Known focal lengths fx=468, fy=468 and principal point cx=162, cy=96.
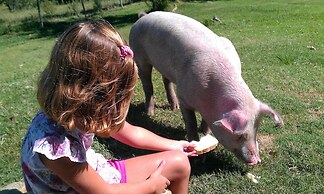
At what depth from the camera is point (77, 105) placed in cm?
241

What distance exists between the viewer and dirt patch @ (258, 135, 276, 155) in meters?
4.82

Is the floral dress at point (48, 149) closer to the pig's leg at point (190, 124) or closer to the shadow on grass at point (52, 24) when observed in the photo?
the pig's leg at point (190, 124)

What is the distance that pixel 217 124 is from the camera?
4293mm

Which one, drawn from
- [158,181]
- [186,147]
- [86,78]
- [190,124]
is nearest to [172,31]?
[190,124]

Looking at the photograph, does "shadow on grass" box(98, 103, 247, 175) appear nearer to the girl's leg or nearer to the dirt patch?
the dirt patch

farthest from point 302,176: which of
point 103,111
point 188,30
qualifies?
point 103,111

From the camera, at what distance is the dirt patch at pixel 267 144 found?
4.82m

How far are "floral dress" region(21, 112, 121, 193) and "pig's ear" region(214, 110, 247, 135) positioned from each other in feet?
5.89

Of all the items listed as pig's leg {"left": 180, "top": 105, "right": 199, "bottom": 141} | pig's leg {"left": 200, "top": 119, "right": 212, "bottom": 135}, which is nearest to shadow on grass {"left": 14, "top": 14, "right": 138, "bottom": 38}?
pig's leg {"left": 200, "top": 119, "right": 212, "bottom": 135}

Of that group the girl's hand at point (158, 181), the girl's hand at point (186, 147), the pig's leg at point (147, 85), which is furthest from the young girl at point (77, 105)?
the pig's leg at point (147, 85)

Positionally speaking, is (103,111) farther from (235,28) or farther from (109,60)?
(235,28)

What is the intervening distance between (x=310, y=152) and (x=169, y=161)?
2110mm

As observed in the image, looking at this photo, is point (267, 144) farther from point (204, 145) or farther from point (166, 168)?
point (166, 168)

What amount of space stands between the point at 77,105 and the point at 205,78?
2483mm
